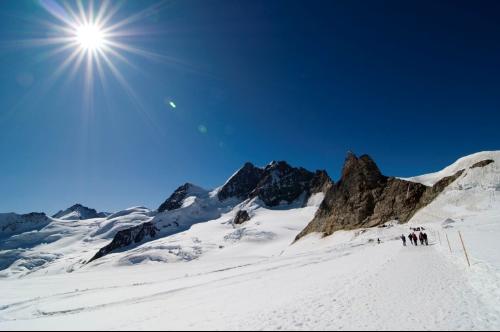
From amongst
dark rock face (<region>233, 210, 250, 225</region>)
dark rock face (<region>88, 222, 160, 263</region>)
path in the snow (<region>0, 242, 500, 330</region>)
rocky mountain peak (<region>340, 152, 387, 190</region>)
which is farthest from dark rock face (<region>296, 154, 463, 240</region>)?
dark rock face (<region>88, 222, 160, 263</region>)

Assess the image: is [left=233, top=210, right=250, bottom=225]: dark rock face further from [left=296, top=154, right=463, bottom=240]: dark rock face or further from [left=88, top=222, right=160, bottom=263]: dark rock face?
[left=296, top=154, right=463, bottom=240]: dark rock face

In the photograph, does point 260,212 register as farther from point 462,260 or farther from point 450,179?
point 462,260

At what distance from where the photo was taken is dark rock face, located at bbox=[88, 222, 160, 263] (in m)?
175

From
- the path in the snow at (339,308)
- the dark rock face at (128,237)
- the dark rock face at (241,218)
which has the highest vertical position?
the dark rock face at (241,218)

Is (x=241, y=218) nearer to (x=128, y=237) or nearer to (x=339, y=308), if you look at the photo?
(x=128, y=237)

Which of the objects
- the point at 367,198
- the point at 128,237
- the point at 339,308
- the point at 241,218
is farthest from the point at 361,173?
the point at 128,237

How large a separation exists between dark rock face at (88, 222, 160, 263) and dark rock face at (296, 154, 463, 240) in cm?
12864

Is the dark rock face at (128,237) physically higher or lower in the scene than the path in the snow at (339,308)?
higher

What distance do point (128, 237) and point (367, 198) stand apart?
153 meters

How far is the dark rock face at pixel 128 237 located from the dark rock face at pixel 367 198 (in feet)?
422

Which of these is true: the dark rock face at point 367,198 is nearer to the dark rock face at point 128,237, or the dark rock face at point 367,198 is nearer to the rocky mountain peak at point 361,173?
the rocky mountain peak at point 361,173

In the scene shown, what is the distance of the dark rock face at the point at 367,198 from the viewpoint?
73562mm

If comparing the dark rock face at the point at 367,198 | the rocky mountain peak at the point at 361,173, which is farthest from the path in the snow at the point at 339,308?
the rocky mountain peak at the point at 361,173

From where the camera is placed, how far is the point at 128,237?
184500mm
